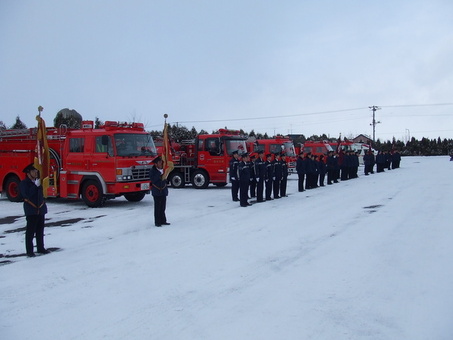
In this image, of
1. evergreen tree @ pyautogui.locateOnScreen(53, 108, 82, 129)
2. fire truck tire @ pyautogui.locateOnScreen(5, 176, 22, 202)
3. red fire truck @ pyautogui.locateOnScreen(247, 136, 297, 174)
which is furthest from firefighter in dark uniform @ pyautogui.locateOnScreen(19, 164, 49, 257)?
evergreen tree @ pyautogui.locateOnScreen(53, 108, 82, 129)

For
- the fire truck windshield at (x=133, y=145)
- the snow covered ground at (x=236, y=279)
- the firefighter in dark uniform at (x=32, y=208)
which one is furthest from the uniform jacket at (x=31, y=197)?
the fire truck windshield at (x=133, y=145)

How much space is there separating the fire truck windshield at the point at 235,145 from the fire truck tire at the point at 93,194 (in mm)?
7041

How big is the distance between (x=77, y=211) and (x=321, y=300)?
32.8 feet

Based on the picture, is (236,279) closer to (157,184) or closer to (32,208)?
(32,208)

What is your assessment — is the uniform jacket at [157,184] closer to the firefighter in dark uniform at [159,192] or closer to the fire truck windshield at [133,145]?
the firefighter in dark uniform at [159,192]

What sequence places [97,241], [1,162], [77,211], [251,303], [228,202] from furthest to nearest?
[1,162] → [228,202] → [77,211] → [97,241] → [251,303]

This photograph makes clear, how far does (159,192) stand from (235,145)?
9763 millimetres

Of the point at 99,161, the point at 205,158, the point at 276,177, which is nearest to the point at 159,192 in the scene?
the point at 99,161

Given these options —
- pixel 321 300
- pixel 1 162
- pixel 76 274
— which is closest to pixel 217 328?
pixel 321 300

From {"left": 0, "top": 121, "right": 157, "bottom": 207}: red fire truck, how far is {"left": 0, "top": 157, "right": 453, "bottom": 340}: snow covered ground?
2.51 m

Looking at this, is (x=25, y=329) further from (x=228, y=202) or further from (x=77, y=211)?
(x=228, y=202)

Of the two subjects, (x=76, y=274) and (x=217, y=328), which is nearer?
(x=217, y=328)

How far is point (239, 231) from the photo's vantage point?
945cm

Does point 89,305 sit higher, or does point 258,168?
point 258,168
